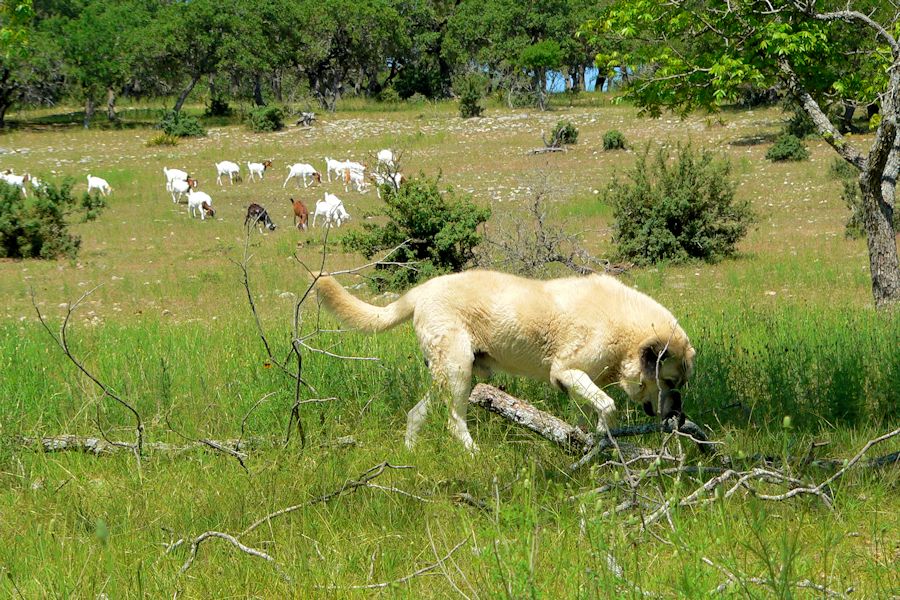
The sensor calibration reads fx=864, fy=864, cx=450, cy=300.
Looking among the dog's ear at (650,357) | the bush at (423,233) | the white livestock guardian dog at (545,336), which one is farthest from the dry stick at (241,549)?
the bush at (423,233)

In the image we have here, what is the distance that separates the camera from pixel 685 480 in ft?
16.1

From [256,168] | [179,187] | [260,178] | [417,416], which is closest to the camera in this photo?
[417,416]

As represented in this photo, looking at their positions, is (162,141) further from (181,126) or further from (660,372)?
(660,372)

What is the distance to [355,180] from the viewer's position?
3338 cm

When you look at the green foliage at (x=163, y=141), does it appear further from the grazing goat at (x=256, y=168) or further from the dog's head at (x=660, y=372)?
the dog's head at (x=660, y=372)

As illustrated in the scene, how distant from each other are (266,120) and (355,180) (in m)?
17.5

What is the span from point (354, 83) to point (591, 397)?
2835 inches

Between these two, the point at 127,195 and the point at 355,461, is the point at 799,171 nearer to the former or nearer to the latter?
the point at 127,195

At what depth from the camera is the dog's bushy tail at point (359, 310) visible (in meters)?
6.13

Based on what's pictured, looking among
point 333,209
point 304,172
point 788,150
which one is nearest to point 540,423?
point 333,209

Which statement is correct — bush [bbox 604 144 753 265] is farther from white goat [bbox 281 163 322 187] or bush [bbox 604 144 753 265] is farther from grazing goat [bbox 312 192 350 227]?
white goat [bbox 281 163 322 187]

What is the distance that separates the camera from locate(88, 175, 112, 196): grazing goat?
3102cm

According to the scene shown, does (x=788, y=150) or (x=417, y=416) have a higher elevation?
(x=788, y=150)

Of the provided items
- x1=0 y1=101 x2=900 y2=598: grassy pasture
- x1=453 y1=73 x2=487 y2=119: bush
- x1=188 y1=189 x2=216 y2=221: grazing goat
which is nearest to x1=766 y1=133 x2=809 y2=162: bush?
x1=0 y1=101 x2=900 y2=598: grassy pasture
